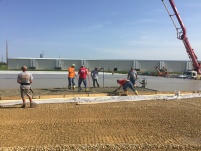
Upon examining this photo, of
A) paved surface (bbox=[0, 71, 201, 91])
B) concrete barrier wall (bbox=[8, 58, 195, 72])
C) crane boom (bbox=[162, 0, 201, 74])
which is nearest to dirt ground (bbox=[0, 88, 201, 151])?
paved surface (bbox=[0, 71, 201, 91])

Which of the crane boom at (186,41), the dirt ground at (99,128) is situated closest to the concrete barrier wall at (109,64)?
the crane boom at (186,41)

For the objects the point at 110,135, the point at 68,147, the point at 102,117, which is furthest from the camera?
the point at 102,117

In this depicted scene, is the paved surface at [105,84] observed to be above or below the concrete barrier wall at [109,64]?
below

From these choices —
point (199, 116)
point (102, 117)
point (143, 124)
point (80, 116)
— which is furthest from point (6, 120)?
point (199, 116)

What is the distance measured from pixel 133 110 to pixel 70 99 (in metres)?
3.04

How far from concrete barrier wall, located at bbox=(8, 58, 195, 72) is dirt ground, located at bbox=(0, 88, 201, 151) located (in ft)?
139

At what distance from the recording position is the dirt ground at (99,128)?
239 inches

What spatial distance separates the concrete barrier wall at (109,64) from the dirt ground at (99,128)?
42237 millimetres

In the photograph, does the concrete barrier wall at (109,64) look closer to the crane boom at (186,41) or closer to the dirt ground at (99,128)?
the crane boom at (186,41)

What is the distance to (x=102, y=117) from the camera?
8969 mm

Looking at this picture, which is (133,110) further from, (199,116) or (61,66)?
(61,66)

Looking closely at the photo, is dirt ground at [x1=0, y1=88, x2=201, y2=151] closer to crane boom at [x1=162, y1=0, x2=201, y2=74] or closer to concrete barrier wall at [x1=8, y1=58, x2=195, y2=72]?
crane boom at [x1=162, y1=0, x2=201, y2=74]

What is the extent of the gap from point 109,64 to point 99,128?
151ft

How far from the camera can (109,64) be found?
175ft
